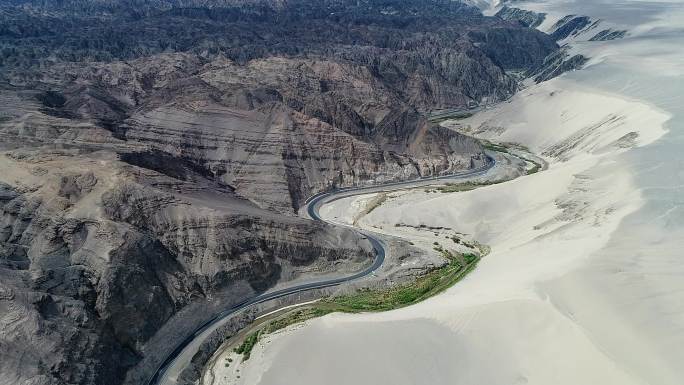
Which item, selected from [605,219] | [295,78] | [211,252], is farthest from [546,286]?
[295,78]

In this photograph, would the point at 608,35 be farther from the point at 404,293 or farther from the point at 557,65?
the point at 404,293

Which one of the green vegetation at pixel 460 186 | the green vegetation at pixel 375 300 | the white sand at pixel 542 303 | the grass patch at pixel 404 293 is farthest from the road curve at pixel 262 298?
the green vegetation at pixel 460 186

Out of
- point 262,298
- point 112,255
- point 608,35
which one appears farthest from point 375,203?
point 608,35

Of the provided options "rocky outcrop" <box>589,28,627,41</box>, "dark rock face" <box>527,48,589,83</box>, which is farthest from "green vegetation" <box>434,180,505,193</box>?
"rocky outcrop" <box>589,28,627,41</box>

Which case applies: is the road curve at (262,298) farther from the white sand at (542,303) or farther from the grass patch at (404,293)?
the white sand at (542,303)

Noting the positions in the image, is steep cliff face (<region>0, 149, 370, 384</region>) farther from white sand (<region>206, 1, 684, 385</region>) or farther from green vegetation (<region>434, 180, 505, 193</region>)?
green vegetation (<region>434, 180, 505, 193</region>)

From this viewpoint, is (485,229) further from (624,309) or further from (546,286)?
(624,309)

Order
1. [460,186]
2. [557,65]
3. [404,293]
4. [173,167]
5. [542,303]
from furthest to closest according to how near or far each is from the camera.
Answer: [557,65] < [460,186] < [173,167] < [404,293] < [542,303]
